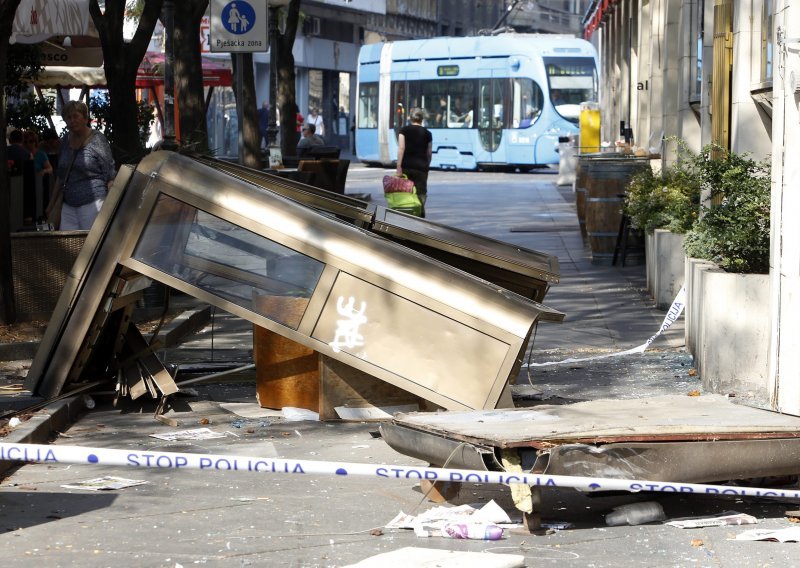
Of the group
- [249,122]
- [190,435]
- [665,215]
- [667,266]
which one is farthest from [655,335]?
[249,122]

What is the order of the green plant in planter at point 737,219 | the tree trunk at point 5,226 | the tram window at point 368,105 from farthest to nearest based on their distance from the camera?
1. the tram window at point 368,105
2. the tree trunk at point 5,226
3. the green plant in planter at point 737,219

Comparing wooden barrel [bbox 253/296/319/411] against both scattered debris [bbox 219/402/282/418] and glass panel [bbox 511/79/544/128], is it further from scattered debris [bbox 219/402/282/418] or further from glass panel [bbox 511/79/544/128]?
glass panel [bbox 511/79/544/128]

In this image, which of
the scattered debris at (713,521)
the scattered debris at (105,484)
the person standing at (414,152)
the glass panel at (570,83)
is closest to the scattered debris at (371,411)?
the scattered debris at (105,484)

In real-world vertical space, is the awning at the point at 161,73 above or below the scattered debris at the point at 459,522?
above

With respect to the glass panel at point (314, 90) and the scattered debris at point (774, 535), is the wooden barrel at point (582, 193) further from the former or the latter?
the glass panel at point (314, 90)

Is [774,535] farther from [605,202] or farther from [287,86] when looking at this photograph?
[287,86]

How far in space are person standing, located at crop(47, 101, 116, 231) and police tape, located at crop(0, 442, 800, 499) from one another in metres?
7.24

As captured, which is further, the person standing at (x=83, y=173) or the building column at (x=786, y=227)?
the person standing at (x=83, y=173)

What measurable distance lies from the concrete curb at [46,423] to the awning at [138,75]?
13416 millimetres

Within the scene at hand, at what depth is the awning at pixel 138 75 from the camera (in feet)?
81.7

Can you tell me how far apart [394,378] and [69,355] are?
2.01 m


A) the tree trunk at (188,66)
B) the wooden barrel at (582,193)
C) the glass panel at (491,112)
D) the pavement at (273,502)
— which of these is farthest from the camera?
the glass panel at (491,112)

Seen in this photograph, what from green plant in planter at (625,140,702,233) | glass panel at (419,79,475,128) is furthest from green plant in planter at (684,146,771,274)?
glass panel at (419,79,475,128)

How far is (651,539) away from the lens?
5.77m
